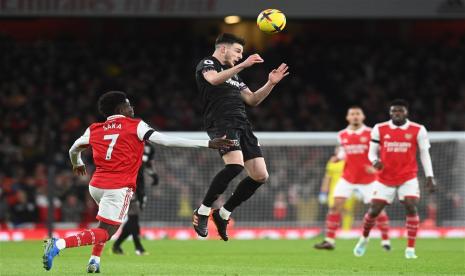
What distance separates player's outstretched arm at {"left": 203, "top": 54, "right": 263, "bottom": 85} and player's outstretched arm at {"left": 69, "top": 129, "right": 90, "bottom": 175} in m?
1.34

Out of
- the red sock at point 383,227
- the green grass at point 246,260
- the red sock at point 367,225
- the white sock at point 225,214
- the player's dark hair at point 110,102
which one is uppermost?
the player's dark hair at point 110,102

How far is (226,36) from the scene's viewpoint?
10430 millimetres

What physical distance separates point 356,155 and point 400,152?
2419 mm

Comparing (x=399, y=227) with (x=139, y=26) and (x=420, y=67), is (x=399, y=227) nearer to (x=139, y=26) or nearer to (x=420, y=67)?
(x=420, y=67)

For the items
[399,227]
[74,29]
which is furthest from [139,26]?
[399,227]

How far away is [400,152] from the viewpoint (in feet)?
44.6

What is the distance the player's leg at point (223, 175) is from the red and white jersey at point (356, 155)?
6.03 metres

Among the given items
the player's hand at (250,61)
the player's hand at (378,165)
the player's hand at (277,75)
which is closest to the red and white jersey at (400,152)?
the player's hand at (378,165)

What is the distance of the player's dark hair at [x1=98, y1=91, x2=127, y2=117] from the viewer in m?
9.70

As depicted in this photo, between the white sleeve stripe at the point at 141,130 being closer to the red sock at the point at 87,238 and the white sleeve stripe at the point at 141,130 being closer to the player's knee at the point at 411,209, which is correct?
the red sock at the point at 87,238

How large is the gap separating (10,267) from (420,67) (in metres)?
20.6

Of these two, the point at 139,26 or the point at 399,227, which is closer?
the point at 399,227

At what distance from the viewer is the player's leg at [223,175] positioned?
33.0 feet

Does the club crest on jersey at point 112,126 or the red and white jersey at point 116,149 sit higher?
the club crest on jersey at point 112,126
